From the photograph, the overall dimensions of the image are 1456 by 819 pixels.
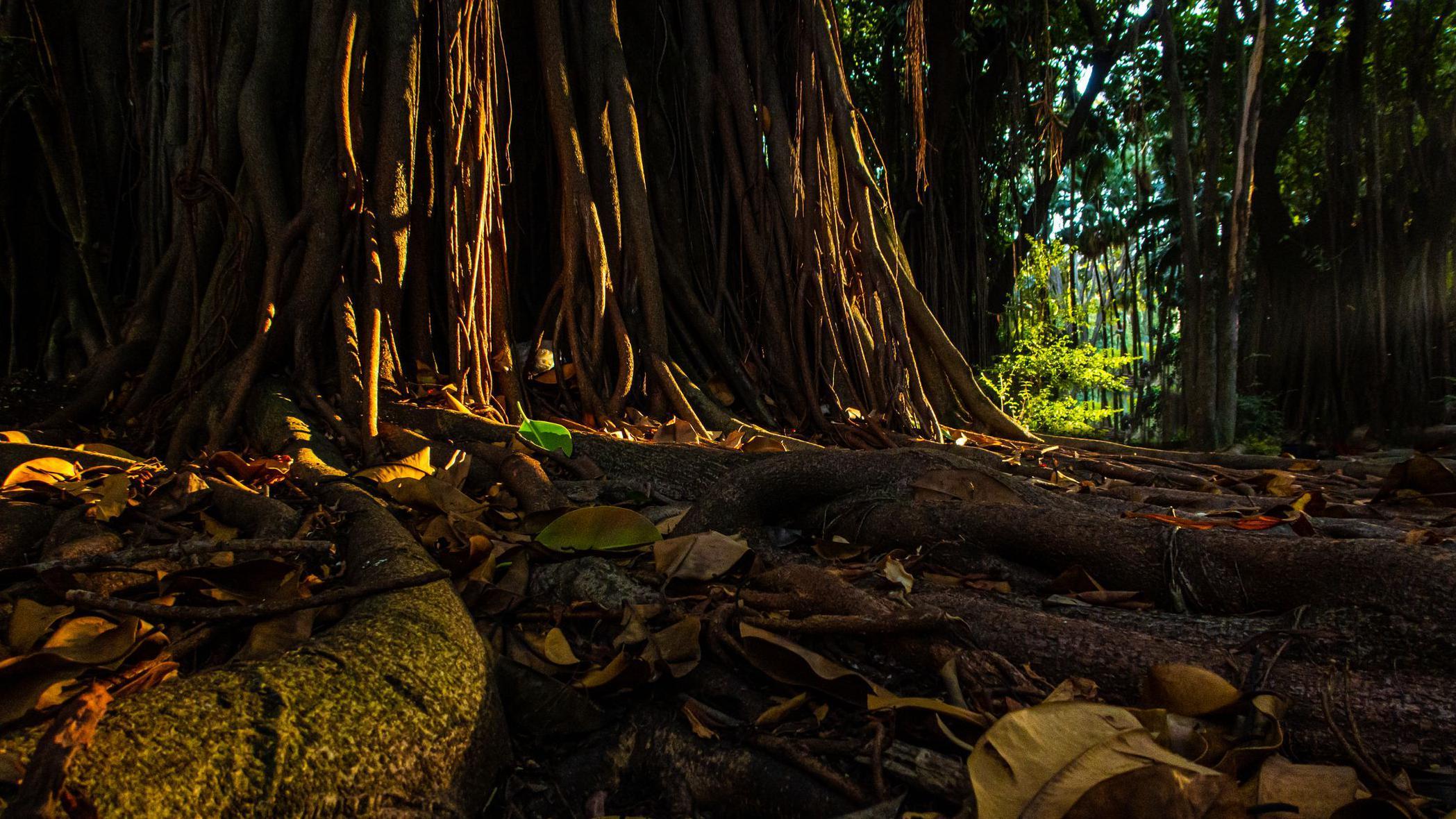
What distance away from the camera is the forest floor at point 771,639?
77cm

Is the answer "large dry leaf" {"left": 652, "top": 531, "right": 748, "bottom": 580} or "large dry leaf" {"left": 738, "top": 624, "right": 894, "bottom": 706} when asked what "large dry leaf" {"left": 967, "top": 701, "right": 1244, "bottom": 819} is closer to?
"large dry leaf" {"left": 738, "top": 624, "right": 894, "bottom": 706}

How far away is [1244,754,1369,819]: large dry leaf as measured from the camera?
741 millimetres

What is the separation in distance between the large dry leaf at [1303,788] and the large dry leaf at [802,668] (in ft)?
1.19

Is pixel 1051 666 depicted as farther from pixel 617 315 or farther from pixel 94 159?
pixel 94 159

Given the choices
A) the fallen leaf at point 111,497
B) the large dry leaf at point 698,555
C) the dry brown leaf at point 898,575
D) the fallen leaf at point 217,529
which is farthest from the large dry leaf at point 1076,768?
the fallen leaf at point 111,497

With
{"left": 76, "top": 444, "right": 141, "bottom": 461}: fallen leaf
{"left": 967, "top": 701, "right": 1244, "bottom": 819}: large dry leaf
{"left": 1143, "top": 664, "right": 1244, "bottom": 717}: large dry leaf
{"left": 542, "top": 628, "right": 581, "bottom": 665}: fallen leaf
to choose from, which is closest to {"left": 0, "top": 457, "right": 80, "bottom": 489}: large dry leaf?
{"left": 76, "top": 444, "right": 141, "bottom": 461}: fallen leaf

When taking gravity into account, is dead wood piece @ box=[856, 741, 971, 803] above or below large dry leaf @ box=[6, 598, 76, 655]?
below

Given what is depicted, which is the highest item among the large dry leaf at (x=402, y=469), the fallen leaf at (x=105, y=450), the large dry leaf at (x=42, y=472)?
the fallen leaf at (x=105, y=450)

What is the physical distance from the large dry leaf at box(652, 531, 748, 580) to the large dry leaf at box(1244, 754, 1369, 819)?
75 centimetres

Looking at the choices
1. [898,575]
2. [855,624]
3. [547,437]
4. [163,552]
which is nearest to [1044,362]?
[547,437]

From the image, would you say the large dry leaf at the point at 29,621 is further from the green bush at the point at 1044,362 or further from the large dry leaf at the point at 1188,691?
the green bush at the point at 1044,362

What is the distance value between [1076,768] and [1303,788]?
235 millimetres

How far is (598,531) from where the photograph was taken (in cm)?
142

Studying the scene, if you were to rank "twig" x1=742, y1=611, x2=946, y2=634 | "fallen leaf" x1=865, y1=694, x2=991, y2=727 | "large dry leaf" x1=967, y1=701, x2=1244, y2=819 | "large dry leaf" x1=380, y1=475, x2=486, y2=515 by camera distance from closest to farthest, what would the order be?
"large dry leaf" x1=967, y1=701, x2=1244, y2=819
"fallen leaf" x1=865, y1=694, x2=991, y2=727
"twig" x1=742, y1=611, x2=946, y2=634
"large dry leaf" x1=380, y1=475, x2=486, y2=515
